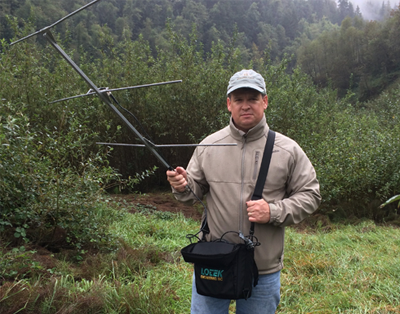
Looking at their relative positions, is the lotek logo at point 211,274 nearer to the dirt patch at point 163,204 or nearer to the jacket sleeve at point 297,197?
the jacket sleeve at point 297,197

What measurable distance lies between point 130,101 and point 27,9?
22285 millimetres

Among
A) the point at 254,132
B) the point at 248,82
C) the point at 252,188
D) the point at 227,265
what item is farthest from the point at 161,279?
the point at 248,82

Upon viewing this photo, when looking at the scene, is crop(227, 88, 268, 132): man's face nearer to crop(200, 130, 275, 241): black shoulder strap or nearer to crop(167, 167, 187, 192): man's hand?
crop(200, 130, 275, 241): black shoulder strap

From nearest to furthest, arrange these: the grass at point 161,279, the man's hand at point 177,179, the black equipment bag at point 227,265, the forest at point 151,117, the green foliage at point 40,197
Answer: the black equipment bag at point 227,265 → the man's hand at point 177,179 → the grass at point 161,279 → the green foliage at point 40,197 → the forest at point 151,117

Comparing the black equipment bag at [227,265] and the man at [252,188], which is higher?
the man at [252,188]

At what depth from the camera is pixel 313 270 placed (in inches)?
156

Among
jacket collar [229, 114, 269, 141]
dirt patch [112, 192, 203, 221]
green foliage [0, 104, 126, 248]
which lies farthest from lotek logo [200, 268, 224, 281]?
dirt patch [112, 192, 203, 221]

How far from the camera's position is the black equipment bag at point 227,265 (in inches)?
64.8

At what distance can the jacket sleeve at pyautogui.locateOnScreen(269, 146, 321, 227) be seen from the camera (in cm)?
168

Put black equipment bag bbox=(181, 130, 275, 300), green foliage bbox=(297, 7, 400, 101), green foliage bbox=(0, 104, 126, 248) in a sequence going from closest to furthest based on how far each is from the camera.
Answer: black equipment bag bbox=(181, 130, 275, 300) → green foliage bbox=(0, 104, 126, 248) → green foliage bbox=(297, 7, 400, 101)

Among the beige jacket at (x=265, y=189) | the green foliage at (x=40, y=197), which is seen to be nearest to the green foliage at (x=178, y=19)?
the green foliage at (x=40, y=197)

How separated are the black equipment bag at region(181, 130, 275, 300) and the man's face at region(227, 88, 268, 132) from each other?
232 mm

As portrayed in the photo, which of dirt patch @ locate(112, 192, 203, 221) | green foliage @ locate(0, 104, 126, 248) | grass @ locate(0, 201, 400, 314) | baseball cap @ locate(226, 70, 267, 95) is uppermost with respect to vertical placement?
baseball cap @ locate(226, 70, 267, 95)

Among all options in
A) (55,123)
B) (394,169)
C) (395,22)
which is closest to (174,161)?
(55,123)
